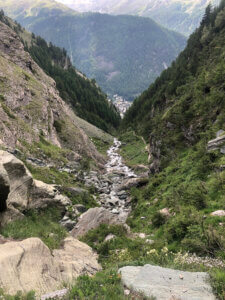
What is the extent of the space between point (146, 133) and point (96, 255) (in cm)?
6500

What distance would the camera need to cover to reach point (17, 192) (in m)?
11.4

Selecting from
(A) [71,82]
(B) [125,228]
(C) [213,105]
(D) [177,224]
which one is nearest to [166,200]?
(B) [125,228]

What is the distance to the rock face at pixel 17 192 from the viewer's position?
917cm

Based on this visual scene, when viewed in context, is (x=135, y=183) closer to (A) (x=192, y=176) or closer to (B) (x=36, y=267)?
(A) (x=192, y=176)

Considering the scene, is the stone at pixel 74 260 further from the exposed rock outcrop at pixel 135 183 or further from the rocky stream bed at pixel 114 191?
the exposed rock outcrop at pixel 135 183

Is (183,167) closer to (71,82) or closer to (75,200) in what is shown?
(75,200)

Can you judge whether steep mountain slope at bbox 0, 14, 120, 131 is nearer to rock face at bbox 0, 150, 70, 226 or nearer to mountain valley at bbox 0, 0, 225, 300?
mountain valley at bbox 0, 0, 225, 300

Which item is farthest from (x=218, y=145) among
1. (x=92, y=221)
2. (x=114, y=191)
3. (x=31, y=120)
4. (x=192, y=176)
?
(x=31, y=120)

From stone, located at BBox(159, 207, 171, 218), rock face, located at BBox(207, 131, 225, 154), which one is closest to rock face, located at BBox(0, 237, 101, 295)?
stone, located at BBox(159, 207, 171, 218)

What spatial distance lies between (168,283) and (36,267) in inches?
168

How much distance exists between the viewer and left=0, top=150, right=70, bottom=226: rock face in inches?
361

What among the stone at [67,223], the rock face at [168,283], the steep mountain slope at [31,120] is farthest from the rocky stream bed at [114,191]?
the rock face at [168,283]

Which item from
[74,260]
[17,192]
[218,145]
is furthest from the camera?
[218,145]

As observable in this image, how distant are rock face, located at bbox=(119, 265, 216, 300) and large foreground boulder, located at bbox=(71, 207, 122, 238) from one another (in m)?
8.17
